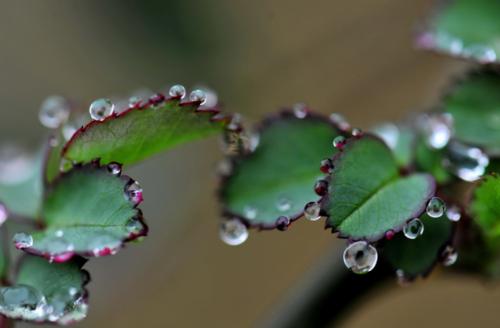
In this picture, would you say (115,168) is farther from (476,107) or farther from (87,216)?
(476,107)

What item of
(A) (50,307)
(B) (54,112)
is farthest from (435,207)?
(B) (54,112)

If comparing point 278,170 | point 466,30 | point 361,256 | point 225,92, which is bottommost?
point 361,256

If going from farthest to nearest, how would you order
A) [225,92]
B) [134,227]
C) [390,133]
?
[225,92] → [390,133] → [134,227]

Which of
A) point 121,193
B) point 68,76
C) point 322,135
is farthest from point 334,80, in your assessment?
point 121,193

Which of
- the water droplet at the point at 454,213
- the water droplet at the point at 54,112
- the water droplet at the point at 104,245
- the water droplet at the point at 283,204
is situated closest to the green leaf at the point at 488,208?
the water droplet at the point at 454,213

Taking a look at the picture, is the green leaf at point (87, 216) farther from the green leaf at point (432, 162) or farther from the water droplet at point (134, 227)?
the green leaf at point (432, 162)

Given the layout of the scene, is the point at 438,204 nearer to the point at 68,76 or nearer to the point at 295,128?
the point at 295,128
